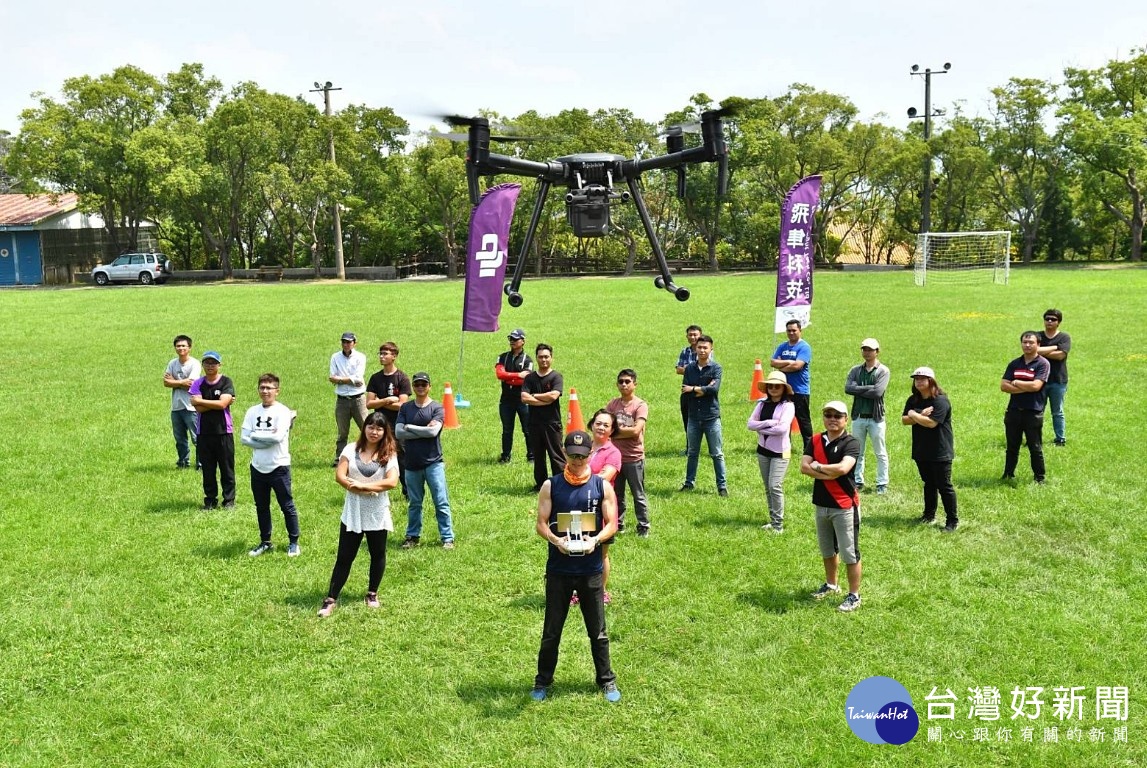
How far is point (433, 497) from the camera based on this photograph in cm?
964

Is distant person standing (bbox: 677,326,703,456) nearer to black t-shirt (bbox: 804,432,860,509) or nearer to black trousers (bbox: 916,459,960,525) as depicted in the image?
black trousers (bbox: 916,459,960,525)

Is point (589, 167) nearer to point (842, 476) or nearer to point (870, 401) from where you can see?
point (842, 476)

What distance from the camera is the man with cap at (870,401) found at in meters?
10.6

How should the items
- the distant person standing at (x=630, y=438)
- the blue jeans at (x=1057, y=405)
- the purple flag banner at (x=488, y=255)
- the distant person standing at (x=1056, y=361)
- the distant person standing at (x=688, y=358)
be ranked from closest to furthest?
the distant person standing at (x=630, y=438) < the distant person standing at (x=688, y=358) < the distant person standing at (x=1056, y=361) < the blue jeans at (x=1057, y=405) < the purple flag banner at (x=488, y=255)

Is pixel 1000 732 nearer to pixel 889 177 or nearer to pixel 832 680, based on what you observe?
pixel 832 680

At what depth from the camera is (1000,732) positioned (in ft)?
20.0

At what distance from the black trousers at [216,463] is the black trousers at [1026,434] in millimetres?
9635

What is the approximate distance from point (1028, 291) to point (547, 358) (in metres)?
30.9

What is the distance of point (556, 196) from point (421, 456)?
124 feet

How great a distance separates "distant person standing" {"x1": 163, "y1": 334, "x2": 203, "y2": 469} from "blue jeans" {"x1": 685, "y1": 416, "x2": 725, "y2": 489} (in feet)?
22.0

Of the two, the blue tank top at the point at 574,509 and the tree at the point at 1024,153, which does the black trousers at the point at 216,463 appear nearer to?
the blue tank top at the point at 574,509

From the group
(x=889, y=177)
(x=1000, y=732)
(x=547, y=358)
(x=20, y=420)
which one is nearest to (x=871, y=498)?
(x=547, y=358)

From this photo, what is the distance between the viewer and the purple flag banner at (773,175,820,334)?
595 inches

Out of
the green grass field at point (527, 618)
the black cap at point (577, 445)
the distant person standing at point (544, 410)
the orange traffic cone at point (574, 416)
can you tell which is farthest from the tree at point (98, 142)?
the black cap at point (577, 445)
